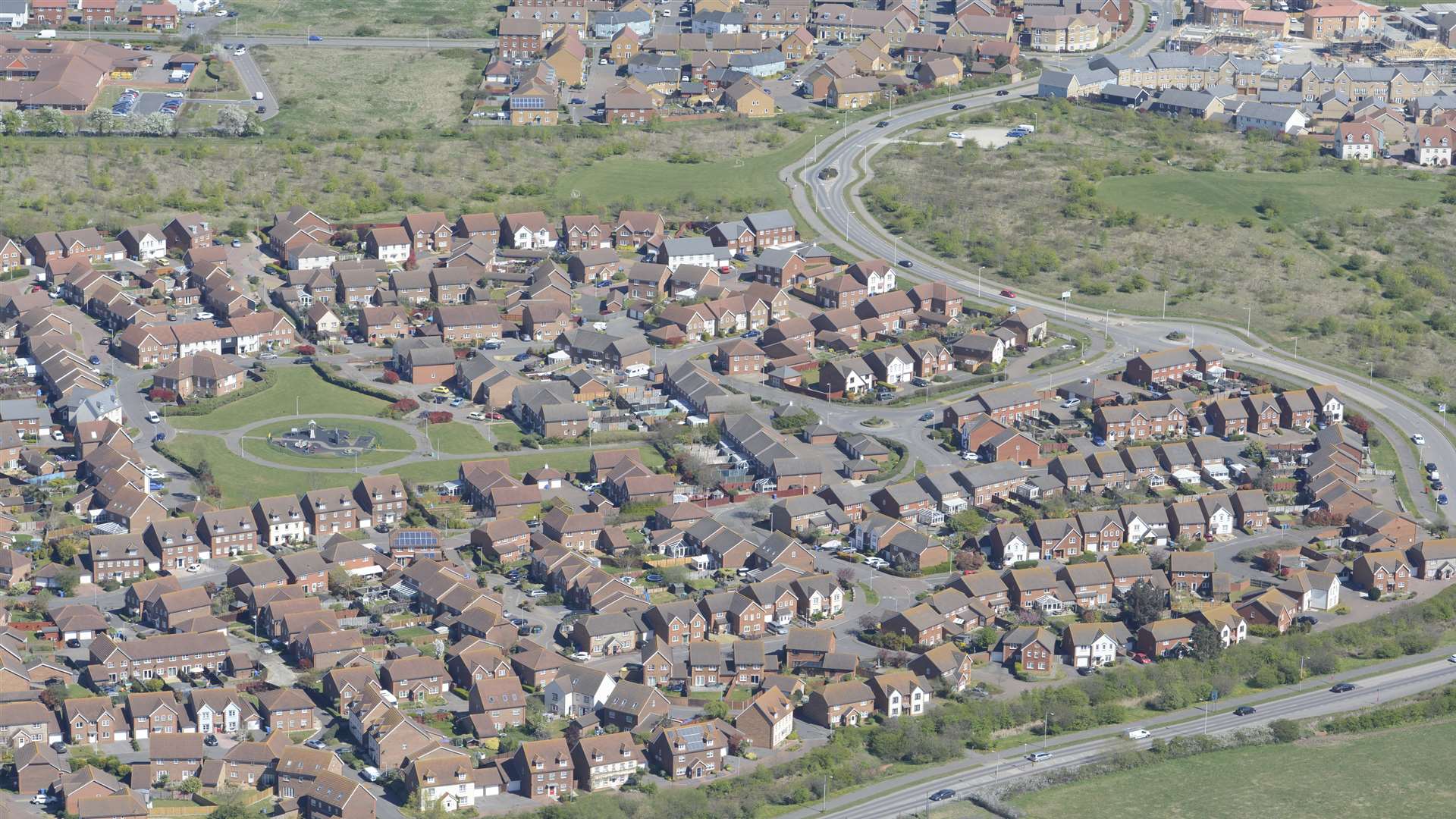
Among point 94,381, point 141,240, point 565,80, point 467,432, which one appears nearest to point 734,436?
point 467,432

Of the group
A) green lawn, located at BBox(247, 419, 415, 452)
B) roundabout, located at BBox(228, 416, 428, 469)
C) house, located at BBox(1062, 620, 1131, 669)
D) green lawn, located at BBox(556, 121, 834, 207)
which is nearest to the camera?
house, located at BBox(1062, 620, 1131, 669)

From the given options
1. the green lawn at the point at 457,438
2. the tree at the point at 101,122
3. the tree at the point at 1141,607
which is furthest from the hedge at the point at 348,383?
the tree at the point at 1141,607

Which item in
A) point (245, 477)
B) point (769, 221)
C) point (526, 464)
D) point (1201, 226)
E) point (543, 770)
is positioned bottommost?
point (543, 770)

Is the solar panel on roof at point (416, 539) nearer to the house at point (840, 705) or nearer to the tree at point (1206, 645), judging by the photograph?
the house at point (840, 705)

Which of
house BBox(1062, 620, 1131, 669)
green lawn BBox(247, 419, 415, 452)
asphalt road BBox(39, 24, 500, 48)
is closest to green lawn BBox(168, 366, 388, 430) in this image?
green lawn BBox(247, 419, 415, 452)

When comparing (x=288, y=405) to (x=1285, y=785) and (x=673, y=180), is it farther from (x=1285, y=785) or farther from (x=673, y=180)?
(x=1285, y=785)

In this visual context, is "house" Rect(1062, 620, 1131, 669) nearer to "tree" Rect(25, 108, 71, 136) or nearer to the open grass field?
the open grass field

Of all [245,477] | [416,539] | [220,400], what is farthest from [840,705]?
[220,400]
